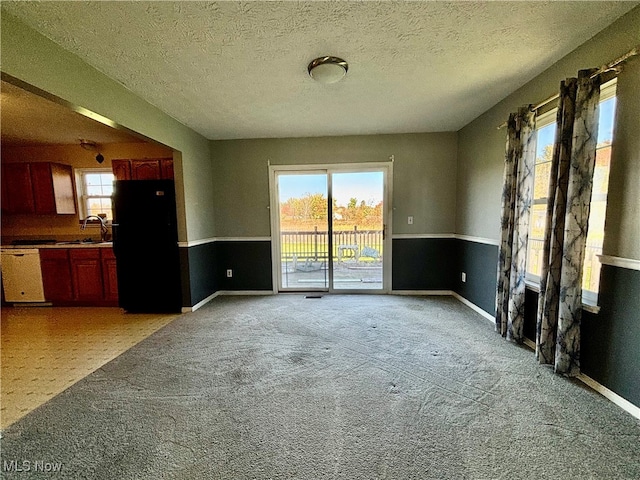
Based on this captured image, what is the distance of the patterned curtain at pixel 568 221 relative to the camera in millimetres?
1726

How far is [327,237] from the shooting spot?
13.6ft

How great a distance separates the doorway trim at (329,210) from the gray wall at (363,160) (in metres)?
0.06

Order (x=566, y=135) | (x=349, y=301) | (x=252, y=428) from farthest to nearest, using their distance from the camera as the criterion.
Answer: (x=349, y=301)
(x=566, y=135)
(x=252, y=428)

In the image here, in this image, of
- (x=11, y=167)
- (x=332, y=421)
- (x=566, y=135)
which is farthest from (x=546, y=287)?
(x=11, y=167)

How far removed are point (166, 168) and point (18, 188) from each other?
238cm

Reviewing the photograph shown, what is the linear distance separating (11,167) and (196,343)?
13.5ft

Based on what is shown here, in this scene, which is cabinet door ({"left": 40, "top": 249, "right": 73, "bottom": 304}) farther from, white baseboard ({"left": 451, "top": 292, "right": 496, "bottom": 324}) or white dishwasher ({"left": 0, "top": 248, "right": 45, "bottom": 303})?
white baseboard ({"left": 451, "top": 292, "right": 496, "bottom": 324})

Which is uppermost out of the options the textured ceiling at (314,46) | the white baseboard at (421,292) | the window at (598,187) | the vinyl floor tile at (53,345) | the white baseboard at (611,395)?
the textured ceiling at (314,46)

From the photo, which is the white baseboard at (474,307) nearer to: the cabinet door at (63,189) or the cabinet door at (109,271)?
the cabinet door at (109,271)

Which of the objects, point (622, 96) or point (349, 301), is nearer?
point (622, 96)

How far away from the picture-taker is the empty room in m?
1.45

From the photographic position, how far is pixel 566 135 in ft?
6.03

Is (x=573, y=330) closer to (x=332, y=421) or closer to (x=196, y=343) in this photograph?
(x=332, y=421)

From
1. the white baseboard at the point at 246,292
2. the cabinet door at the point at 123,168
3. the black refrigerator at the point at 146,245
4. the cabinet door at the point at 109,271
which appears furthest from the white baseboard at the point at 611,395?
the cabinet door at the point at 123,168
